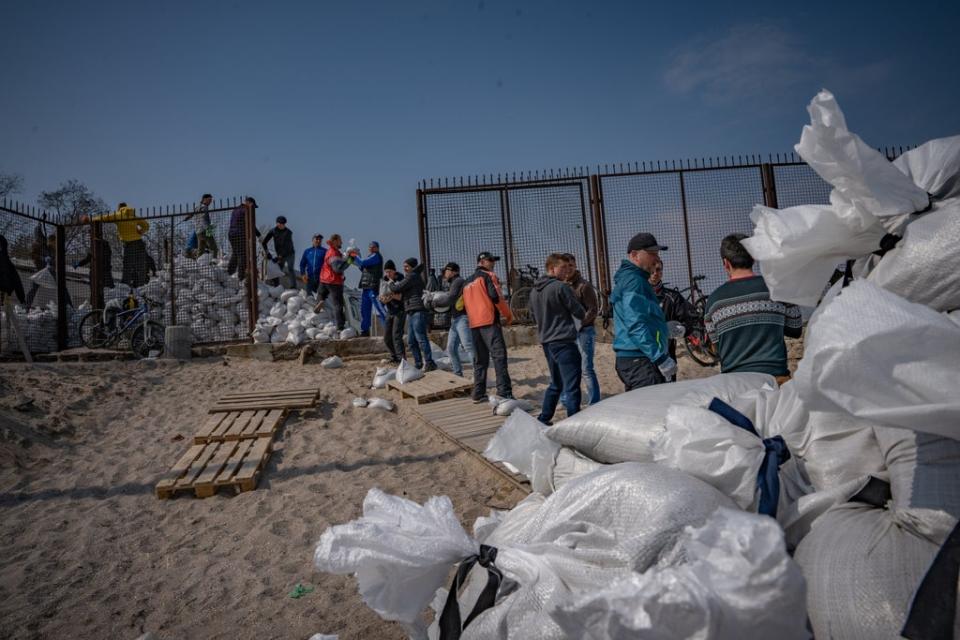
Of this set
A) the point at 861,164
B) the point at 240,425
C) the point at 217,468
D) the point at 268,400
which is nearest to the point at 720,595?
the point at 861,164

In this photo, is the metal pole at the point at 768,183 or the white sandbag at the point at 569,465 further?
the metal pole at the point at 768,183

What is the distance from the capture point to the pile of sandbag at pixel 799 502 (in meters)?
0.89

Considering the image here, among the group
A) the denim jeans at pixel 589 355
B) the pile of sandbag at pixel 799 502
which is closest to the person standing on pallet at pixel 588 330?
the denim jeans at pixel 589 355

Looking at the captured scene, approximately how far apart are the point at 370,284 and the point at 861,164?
8667 millimetres

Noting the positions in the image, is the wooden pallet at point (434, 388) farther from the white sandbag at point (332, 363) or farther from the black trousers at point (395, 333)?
the white sandbag at point (332, 363)

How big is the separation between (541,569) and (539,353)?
25.1 feet

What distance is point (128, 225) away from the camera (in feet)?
32.6

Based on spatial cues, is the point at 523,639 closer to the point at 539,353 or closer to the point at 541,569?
the point at 541,569

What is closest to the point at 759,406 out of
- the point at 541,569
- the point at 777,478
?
the point at 777,478

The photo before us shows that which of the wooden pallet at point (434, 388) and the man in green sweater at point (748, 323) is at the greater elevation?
the man in green sweater at point (748, 323)

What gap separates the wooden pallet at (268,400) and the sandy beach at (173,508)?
15cm

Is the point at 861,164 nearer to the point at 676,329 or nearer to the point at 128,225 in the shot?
the point at 676,329

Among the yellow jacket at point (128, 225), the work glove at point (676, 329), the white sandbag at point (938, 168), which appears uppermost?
the yellow jacket at point (128, 225)

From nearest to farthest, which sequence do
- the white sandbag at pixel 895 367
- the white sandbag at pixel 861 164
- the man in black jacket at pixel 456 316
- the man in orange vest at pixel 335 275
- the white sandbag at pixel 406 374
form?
the white sandbag at pixel 895 367
the white sandbag at pixel 861 164
the man in black jacket at pixel 456 316
the white sandbag at pixel 406 374
the man in orange vest at pixel 335 275
